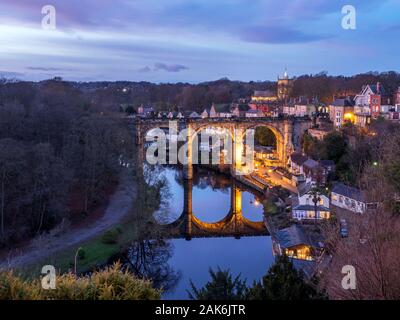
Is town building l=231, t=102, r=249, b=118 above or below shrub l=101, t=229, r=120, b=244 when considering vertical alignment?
above

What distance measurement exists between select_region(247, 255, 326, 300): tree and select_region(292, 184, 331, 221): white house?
8721 mm

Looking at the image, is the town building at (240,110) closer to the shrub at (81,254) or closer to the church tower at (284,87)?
the church tower at (284,87)

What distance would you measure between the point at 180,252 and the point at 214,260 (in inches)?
50.5

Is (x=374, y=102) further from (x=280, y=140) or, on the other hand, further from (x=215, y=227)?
(x=215, y=227)

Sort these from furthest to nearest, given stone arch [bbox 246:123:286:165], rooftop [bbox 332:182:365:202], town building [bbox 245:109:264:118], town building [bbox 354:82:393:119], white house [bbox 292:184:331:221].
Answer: town building [bbox 245:109:264:118] → stone arch [bbox 246:123:286:165] → town building [bbox 354:82:393:119] → white house [bbox 292:184:331:221] → rooftop [bbox 332:182:365:202]

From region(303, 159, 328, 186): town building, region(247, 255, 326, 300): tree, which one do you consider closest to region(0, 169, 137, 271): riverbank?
region(247, 255, 326, 300): tree

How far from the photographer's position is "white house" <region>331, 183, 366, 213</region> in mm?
14078

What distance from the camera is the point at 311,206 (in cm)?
1572

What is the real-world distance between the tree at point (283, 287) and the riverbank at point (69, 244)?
468 cm

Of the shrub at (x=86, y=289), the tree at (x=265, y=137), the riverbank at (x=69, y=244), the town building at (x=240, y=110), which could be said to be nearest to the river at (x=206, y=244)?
the riverbank at (x=69, y=244)

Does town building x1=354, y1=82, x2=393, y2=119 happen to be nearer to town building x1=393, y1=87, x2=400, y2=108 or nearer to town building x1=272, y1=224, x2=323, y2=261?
town building x1=393, y1=87, x2=400, y2=108
